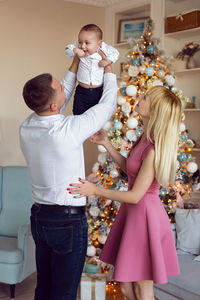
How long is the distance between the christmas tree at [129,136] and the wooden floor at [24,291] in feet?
1.91

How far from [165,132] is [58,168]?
0.59 metres

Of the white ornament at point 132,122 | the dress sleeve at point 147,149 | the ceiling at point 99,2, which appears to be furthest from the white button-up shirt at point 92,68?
the ceiling at point 99,2

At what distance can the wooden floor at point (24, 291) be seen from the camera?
3609mm

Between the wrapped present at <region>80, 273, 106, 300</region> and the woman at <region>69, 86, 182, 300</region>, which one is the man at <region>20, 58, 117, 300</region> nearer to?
the woman at <region>69, 86, 182, 300</region>

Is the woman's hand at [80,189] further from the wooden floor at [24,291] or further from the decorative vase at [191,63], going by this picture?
the decorative vase at [191,63]

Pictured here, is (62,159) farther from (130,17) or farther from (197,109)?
(130,17)

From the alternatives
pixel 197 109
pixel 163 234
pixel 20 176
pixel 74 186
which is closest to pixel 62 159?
pixel 74 186

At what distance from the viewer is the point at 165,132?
6.96ft

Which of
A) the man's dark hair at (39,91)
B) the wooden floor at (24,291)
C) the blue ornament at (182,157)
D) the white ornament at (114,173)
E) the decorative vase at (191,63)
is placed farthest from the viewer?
the decorative vase at (191,63)

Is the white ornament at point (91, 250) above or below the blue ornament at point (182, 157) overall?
below

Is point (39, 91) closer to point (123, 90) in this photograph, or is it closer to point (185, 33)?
point (123, 90)

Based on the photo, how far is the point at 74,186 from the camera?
1.92 meters

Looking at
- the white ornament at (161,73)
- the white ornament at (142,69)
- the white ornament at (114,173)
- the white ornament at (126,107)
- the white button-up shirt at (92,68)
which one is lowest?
the white ornament at (114,173)

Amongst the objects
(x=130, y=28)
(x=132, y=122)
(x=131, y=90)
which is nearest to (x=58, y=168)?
(x=132, y=122)
